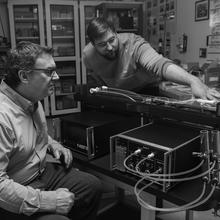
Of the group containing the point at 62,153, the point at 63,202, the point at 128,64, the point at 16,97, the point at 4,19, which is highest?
the point at 4,19

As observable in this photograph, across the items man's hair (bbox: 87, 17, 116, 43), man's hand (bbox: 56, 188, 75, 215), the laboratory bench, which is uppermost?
man's hair (bbox: 87, 17, 116, 43)

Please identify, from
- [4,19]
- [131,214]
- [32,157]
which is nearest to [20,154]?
[32,157]

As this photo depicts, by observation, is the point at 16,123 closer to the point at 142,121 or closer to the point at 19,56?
the point at 19,56

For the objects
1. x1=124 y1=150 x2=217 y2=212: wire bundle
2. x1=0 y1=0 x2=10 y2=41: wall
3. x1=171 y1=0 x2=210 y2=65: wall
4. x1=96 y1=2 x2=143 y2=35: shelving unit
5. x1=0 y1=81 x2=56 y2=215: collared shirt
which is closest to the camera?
x1=124 y1=150 x2=217 y2=212: wire bundle

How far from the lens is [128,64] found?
178cm

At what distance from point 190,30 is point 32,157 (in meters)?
2.72

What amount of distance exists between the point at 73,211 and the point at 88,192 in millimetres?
114

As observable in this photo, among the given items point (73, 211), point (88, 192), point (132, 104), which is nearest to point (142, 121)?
point (132, 104)

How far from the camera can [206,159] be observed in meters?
1.01

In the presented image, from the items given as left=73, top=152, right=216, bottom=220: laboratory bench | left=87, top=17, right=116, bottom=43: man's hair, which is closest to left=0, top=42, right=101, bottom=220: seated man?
left=73, top=152, right=216, bottom=220: laboratory bench

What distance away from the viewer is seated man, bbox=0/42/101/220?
113 cm

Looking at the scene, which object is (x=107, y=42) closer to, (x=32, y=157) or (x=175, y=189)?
(x=32, y=157)

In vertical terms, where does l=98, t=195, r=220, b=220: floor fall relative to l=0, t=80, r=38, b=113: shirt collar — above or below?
below

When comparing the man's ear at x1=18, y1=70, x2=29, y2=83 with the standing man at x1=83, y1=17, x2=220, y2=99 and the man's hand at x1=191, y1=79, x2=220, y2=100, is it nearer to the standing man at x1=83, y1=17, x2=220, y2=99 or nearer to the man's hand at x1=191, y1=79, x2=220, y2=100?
the standing man at x1=83, y1=17, x2=220, y2=99
